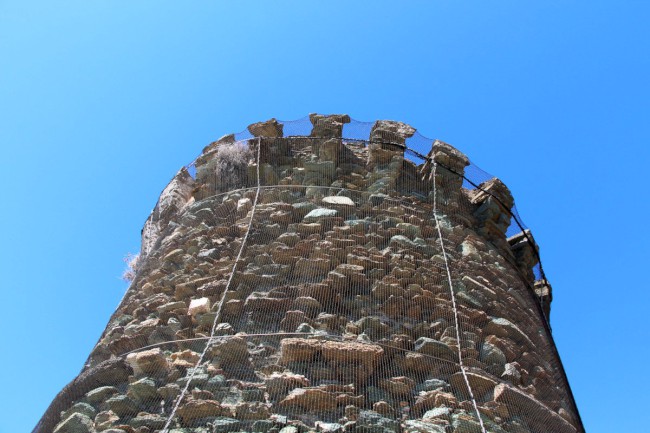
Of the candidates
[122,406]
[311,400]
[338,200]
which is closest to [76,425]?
[122,406]

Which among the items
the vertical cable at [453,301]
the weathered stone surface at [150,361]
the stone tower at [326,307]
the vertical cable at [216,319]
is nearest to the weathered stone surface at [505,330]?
the stone tower at [326,307]

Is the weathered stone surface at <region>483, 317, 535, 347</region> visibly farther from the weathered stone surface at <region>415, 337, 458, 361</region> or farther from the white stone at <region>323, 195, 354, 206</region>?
the white stone at <region>323, 195, 354, 206</region>

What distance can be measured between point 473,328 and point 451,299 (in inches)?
12.9

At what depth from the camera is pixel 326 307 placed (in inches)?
245

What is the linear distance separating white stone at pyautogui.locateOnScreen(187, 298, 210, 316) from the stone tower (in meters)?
0.01

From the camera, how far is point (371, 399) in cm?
537

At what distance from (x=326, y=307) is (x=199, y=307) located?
1.11m

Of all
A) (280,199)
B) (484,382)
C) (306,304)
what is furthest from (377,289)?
(280,199)

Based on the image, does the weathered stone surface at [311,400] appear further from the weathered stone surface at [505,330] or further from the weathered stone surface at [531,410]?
the weathered stone surface at [505,330]

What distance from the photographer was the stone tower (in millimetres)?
5430

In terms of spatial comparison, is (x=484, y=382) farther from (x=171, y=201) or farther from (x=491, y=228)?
(x=171, y=201)

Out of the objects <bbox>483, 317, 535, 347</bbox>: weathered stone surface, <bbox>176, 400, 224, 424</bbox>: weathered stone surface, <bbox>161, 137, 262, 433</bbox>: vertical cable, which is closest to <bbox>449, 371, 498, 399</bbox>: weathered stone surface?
<bbox>483, 317, 535, 347</bbox>: weathered stone surface

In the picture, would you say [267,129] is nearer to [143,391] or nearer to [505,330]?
[505,330]

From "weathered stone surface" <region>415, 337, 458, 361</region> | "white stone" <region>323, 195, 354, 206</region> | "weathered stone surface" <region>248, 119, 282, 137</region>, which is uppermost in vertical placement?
"weathered stone surface" <region>248, 119, 282, 137</region>
